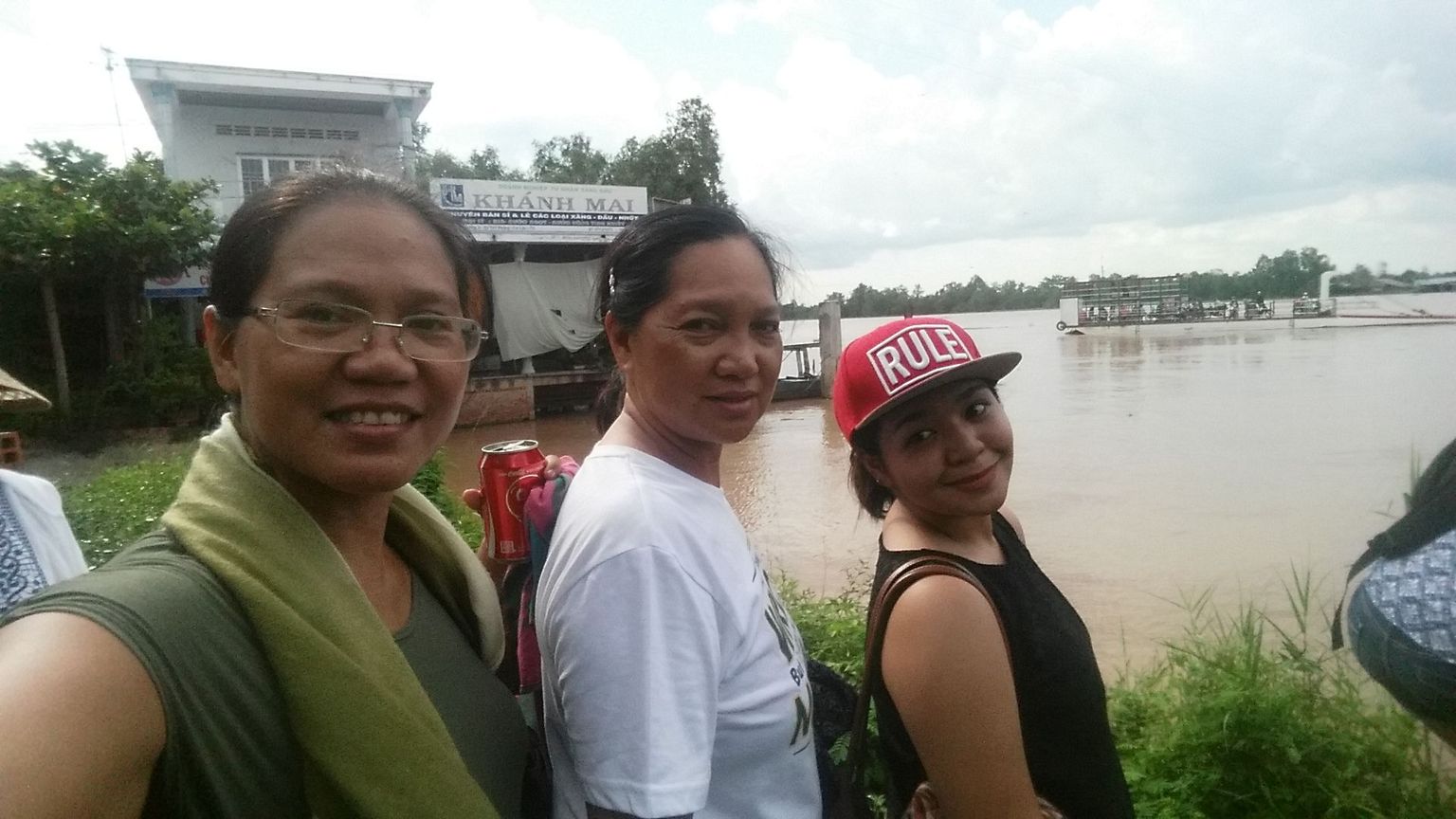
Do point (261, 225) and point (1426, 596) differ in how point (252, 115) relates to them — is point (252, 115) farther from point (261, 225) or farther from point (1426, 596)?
point (1426, 596)

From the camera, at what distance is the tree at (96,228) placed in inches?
450

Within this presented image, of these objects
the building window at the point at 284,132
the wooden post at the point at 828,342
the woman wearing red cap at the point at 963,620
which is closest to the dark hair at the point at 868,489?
the woman wearing red cap at the point at 963,620

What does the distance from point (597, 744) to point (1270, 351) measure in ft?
132

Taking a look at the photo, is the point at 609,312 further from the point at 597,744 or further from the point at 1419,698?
the point at 1419,698

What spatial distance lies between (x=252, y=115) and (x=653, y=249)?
735 inches

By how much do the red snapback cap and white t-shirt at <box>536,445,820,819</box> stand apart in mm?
356

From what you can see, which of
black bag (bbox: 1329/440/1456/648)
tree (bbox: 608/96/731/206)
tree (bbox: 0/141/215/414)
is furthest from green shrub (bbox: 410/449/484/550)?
tree (bbox: 608/96/731/206)

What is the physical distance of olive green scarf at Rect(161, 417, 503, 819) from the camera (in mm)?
888

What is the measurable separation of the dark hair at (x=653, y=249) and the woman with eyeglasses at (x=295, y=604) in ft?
0.91

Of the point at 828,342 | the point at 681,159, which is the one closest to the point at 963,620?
the point at 828,342

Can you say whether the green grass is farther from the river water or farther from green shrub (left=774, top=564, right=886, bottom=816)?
the river water

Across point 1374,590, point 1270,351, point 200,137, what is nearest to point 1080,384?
point 1270,351

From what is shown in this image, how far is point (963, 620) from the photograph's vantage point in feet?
4.12

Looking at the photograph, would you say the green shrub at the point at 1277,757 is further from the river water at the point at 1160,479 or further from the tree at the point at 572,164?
the tree at the point at 572,164
